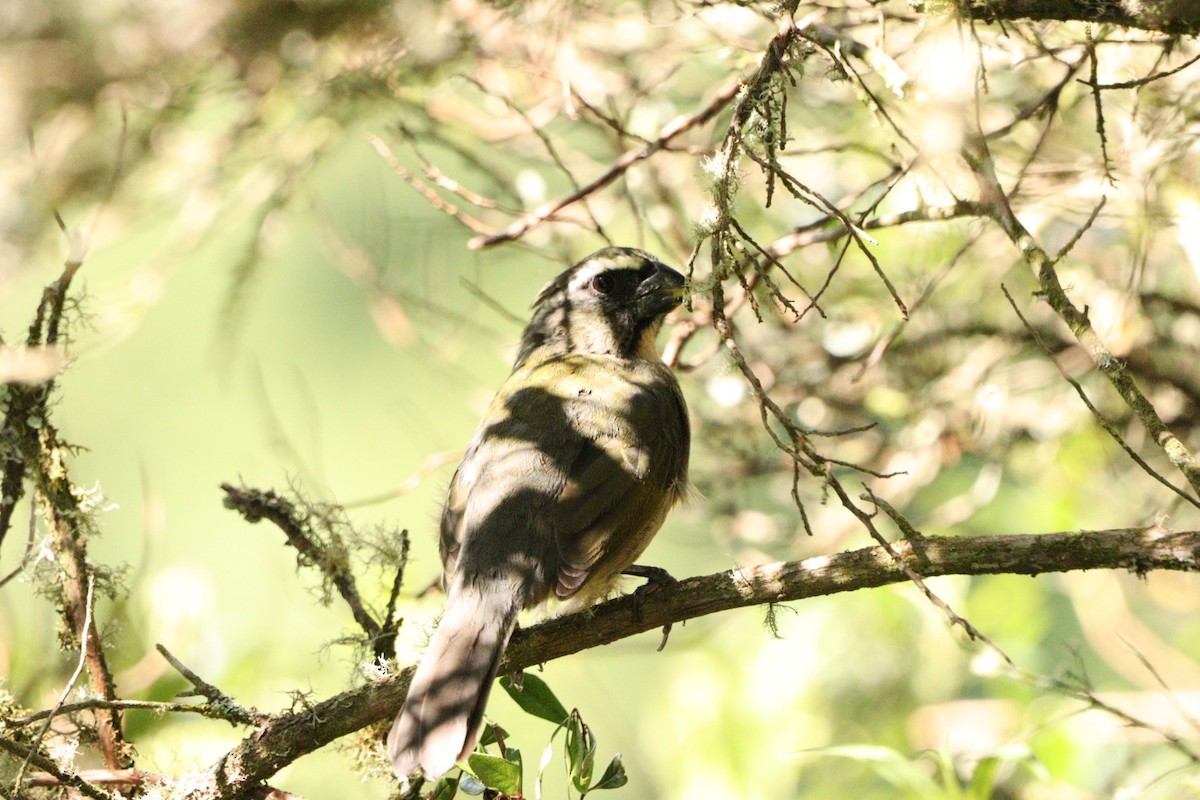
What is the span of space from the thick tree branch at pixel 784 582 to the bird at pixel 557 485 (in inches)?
6.5

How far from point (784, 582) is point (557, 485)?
1.20 m

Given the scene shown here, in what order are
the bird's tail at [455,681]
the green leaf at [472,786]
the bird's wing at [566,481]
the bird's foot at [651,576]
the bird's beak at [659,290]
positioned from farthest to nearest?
the bird's beak at [659,290]
the bird's wing at [566,481]
the bird's foot at [651,576]
the bird's tail at [455,681]
the green leaf at [472,786]

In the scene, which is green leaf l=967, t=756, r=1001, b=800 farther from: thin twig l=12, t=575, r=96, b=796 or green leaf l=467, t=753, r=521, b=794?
thin twig l=12, t=575, r=96, b=796

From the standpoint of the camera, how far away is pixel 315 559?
10.2ft

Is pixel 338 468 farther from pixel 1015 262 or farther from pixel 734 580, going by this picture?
pixel 734 580

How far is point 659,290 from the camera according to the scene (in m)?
4.48

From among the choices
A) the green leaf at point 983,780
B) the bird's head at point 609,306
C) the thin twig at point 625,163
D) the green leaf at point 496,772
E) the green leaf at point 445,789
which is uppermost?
the bird's head at point 609,306

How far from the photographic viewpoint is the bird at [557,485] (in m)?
2.90

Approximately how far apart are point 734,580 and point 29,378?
164 centimetres

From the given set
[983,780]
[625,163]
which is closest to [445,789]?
[983,780]

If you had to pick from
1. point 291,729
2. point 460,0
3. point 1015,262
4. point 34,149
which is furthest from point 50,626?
point 1015,262

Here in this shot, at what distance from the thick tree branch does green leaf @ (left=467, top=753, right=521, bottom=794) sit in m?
0.39


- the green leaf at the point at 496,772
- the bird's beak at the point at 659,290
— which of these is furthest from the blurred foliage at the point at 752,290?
the bird's beak at the point at 659,290

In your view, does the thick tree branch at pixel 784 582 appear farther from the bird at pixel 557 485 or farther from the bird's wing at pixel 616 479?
the bird's wing at pixel 616 479
